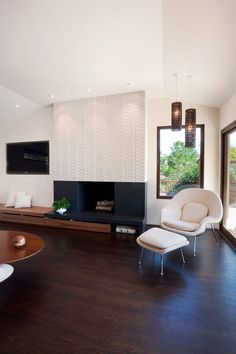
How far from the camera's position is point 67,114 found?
4727 millimetres

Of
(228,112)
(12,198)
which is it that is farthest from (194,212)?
(12,198)

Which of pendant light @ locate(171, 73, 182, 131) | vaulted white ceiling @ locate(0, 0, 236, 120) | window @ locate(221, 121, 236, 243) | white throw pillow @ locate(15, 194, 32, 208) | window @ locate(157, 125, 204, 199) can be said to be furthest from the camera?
white throw pillow @ locate(15, 194, 32, 208)

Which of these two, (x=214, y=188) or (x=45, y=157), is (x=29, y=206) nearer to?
(x=45, y=157)

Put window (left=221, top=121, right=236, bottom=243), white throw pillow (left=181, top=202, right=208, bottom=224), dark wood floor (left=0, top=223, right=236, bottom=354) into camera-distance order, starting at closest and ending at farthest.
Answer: dark wood floor (left=0, top=223, right=236, bottom=354) < white throw pillow (left=181, top=202, right=208, bottom=224) < window (left=221, top=121, right=236, bottom=243)

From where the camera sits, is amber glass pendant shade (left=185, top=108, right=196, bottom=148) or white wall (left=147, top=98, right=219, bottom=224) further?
white wall (left=147, top=98, right=219, bottom=224)

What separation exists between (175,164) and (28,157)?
143 inches

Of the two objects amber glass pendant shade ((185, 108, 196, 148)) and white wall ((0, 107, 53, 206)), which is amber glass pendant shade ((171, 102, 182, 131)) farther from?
white wall ((0, 107, 53, 206))

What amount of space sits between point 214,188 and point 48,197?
384 centimetres

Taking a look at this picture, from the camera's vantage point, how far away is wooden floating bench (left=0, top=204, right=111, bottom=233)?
429 cm

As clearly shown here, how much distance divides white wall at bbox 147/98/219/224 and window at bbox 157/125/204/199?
109 millimetres

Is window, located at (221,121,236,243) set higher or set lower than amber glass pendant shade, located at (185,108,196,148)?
lower

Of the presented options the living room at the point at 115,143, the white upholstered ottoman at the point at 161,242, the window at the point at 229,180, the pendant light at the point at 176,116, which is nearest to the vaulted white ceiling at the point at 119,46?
the living room at the point at 115,143

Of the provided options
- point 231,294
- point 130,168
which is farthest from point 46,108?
point 231,294

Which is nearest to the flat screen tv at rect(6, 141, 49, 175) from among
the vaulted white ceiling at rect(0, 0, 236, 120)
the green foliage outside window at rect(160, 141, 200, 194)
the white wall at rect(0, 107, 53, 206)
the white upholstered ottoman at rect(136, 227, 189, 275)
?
the white wall at rect(0, 107, 53, 206)
